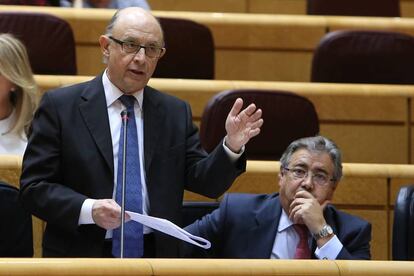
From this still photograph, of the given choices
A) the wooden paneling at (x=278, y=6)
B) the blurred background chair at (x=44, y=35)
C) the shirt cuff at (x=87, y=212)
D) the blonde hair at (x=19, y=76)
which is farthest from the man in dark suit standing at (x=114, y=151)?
the wooden paneling at (x=278, y=6)

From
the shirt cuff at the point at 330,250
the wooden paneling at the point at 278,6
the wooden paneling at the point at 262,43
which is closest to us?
the shirt cuff at the point at 330,250

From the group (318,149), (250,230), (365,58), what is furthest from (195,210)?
(365,58)

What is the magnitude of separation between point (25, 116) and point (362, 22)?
1008 mm

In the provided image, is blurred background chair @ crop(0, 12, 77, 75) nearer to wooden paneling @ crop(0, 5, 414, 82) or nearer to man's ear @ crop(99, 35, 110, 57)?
wooden paneling @ crop(0, 5, 414, 82)

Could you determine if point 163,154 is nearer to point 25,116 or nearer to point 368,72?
point 25,116

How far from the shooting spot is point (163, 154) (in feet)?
4.79

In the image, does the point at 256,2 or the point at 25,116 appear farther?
the point at 256,2

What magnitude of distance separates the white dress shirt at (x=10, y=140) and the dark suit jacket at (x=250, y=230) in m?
0.39

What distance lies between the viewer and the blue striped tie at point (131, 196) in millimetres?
1428

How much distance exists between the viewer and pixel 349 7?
272cm

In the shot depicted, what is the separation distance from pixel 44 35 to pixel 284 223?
31.4 inches

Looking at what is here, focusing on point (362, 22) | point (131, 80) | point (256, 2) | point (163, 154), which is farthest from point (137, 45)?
point (256, 2)

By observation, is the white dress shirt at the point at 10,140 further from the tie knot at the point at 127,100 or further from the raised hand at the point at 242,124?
the raised hand at the point at 242,124

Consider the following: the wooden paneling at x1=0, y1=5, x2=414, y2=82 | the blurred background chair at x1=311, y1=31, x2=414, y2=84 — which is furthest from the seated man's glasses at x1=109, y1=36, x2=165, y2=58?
the wooden paneling at x1=0, y1=5, x2=414, y2=82
